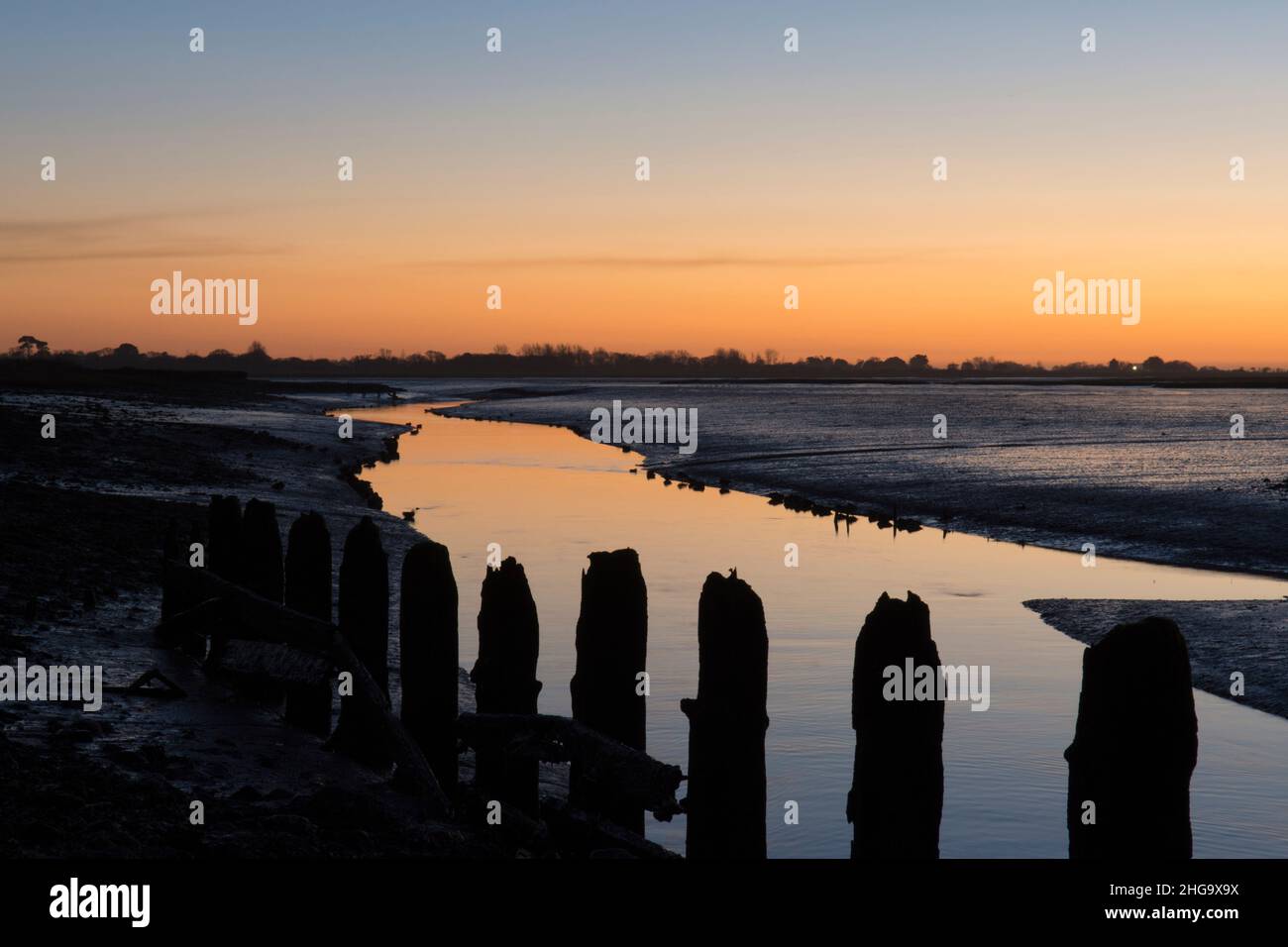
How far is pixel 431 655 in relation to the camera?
9281 mm

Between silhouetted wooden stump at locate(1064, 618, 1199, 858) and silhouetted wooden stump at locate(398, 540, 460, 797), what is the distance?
4958 mm

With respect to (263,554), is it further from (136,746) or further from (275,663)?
(136,746)

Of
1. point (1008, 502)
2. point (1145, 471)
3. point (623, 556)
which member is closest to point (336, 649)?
point (623, 556)

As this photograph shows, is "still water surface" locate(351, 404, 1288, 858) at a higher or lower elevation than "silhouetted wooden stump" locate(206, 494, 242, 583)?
lower

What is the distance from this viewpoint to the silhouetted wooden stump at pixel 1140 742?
5.54 metres

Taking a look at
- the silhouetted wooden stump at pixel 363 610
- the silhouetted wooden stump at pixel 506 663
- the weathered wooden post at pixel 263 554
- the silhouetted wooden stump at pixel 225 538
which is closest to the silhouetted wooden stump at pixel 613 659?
the silhouetted wooden stump at pixel 506 663

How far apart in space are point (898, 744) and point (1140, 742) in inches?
49.3

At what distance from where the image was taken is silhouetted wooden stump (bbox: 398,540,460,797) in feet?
30.2

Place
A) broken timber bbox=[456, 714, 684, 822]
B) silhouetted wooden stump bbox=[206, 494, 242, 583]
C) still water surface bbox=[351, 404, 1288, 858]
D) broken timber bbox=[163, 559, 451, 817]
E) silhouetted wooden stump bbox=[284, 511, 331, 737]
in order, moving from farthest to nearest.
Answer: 1. silhouetted wooden stump bbox=[206, 494, 242, 583]
2. silhouetted wooden stump bbox=[284, 511, 331, 737]
3. still water surface bbox=[351, 404, 1288, 858]
4. broken timber bbox=[163, 559, 451, 817]
5. broken timber bbox=[456, 714, 684, 822]

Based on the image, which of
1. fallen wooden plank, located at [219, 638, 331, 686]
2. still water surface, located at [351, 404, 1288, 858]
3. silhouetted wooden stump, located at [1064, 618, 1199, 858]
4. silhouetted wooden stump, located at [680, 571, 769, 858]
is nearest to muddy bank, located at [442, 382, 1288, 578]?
still water surface, located at [351, 404, 1288, 858]

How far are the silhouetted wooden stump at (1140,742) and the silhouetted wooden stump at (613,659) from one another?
345 cm

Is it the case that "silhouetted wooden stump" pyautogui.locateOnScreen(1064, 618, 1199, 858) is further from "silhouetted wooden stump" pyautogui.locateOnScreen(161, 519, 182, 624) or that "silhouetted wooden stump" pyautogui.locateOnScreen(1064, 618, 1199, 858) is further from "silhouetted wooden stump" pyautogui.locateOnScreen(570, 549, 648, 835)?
"silhouetted wooden stump" pyautogui.locateOnScreen(161, 519, 182, 624)
